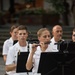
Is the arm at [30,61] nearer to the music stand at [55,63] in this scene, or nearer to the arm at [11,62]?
the music stand at [55,63]

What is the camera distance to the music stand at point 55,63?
5.27m

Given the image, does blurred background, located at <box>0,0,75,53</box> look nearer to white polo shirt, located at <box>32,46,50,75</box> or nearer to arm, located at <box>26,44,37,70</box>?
white polo shirt, located at <box>32,46,50,75</box>

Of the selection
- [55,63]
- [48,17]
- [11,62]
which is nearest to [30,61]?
[55,63]

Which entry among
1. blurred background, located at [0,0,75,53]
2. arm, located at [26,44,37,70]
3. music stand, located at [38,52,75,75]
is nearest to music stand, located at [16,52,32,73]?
arm, located at [26,44,37,70]

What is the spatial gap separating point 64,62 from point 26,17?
47.9 ft

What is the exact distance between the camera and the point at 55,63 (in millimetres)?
5309

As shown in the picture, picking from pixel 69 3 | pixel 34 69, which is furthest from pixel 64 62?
pixel 69 3

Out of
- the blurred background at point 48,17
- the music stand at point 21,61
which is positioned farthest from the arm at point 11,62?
the blurred background at point 48,17

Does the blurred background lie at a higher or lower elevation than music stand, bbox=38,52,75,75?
higher

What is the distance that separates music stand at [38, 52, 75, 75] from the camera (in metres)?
5.27

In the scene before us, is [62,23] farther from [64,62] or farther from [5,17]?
[64,62]

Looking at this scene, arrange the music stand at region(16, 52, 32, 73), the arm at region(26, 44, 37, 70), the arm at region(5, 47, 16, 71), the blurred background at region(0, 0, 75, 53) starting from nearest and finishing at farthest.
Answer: the arm at region(26, 44, 37, 70)
the music stand at region(16, 52, 32, 73)
the arm at region(5, 47, 16, 71)
the blurred background at region(0, 0, 75, 53)

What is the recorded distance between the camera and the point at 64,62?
5309mm

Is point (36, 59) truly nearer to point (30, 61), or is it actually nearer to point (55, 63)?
point (30, 61)
